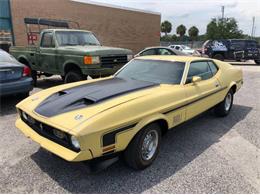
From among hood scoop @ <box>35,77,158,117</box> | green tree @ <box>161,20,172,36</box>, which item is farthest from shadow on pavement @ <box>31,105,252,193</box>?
green tree @ <box>161,20,172,36</box>

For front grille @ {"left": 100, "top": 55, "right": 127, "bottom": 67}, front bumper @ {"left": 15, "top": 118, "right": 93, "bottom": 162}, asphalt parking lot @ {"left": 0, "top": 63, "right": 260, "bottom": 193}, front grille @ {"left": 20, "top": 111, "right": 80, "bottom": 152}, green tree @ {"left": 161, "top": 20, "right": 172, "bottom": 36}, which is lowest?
asphalt parking lot @ {"left": 0, "top": 63, "right": 260, "bottom": 193}

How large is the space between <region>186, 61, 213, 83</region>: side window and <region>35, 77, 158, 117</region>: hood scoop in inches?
31.5

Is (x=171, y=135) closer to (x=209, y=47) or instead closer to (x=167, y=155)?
(x=167, y=155)

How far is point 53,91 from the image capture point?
12.6ft

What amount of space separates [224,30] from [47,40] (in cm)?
3616

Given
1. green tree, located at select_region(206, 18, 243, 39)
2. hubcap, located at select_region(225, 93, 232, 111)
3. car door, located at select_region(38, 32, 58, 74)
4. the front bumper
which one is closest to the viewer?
the front bumper

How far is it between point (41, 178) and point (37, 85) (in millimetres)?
6812

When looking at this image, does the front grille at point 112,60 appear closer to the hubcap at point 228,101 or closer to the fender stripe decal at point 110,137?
the hubcap at point 228,101

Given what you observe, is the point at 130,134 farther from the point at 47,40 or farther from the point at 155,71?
the point at 47,40

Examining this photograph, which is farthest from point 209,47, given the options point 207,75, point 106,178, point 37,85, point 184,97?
point 106,178

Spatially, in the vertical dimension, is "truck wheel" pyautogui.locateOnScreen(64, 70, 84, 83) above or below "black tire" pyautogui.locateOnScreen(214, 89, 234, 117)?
above

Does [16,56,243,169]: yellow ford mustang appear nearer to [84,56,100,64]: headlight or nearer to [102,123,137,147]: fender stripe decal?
[102,123,137,147]: fender stripe decal

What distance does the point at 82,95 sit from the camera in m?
3.31

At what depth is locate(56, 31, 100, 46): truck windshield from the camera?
25.5 feet
